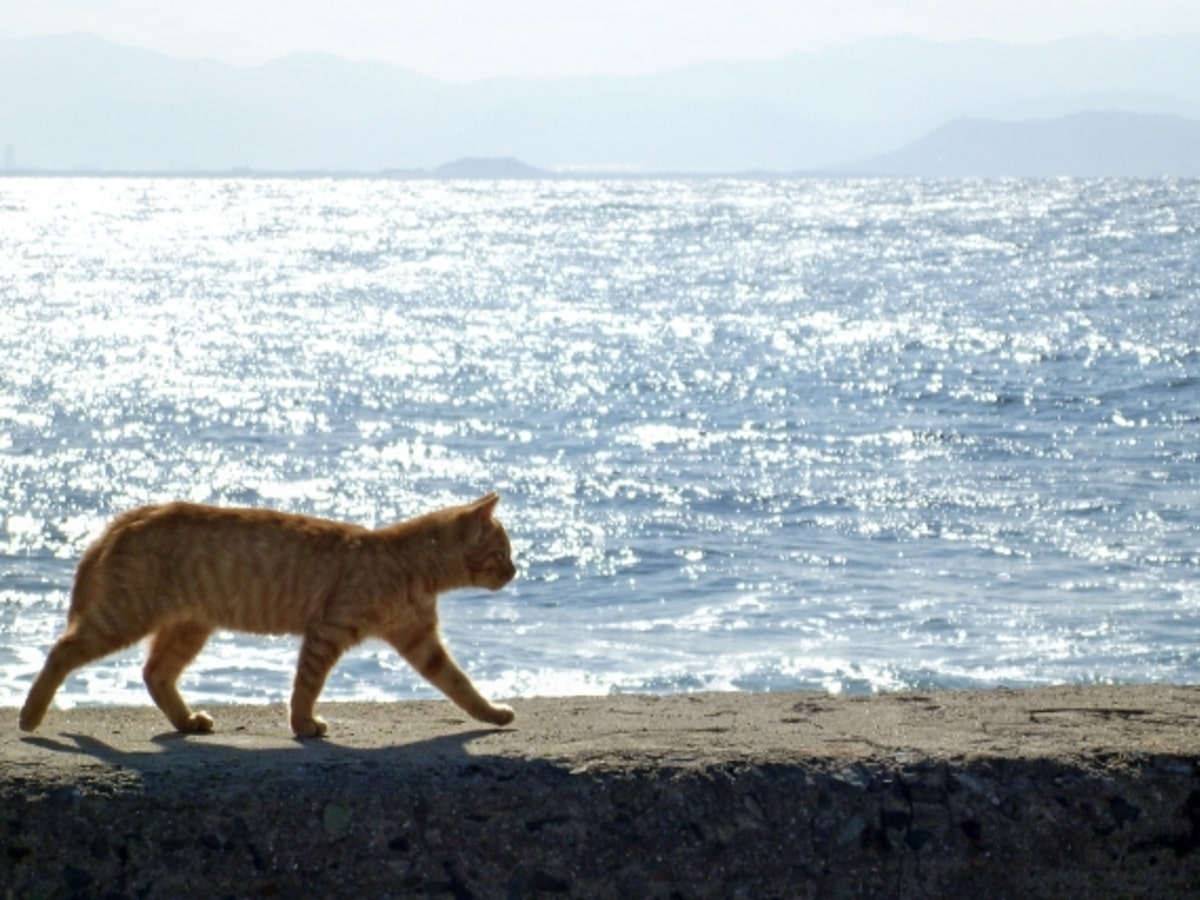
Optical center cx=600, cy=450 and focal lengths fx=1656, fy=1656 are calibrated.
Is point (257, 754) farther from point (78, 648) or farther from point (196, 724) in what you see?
point (78, 648)

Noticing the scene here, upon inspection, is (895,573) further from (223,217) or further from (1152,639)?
(223,217)

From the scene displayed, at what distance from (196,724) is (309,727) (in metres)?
0.36

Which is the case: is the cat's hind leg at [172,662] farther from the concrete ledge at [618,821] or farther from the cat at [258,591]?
the concrete ledge at [618,821]

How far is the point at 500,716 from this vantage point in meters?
4.39

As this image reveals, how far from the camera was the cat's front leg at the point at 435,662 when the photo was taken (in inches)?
181

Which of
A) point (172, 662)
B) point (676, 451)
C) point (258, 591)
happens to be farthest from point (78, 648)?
point (676, 451)

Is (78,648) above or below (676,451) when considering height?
above

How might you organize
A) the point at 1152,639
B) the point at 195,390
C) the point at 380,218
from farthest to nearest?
the point at 380,218
the point at 195,390
the point at 1152,639

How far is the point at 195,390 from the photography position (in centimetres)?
2303

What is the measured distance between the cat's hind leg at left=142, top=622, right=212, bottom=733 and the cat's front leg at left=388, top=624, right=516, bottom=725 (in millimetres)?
554

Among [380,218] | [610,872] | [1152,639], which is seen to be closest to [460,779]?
[610,872]

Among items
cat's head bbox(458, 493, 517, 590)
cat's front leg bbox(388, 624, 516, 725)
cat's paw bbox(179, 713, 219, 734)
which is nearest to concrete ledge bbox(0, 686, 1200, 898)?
cat's paw bbox(179, 713, 219, 734)

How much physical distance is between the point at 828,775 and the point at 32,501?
13.0 metres

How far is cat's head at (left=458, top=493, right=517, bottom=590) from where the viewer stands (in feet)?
15.4
